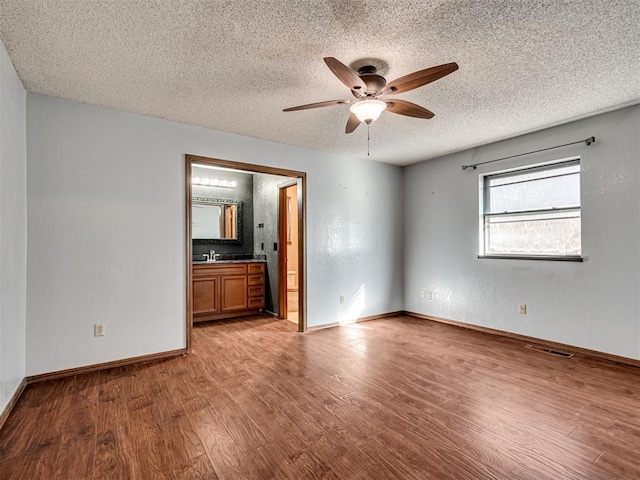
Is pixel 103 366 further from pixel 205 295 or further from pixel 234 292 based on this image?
pixel 234 292

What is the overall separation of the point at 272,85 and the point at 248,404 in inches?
95.1

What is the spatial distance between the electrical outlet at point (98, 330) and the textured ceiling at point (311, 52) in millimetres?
2002

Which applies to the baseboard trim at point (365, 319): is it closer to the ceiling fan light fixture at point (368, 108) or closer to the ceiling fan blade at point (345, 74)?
the ceiling fan light fixture at point (368, 108)

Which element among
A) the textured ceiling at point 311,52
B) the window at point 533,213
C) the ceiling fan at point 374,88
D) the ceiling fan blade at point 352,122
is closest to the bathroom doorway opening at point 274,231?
the textured ceiling at point 311,52

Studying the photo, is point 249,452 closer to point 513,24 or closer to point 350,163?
point 513,24

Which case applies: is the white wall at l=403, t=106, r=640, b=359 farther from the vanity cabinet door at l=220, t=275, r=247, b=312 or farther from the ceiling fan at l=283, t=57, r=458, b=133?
the vanity cabinet door at l=220, t=275, r=247, b=312

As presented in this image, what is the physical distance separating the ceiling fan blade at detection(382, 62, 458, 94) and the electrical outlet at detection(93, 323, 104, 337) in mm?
3097

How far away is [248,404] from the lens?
7.68 feet

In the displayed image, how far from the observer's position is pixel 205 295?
187 inches

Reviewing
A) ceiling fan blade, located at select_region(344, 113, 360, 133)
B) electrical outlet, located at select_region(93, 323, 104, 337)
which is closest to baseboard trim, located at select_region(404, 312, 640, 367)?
ceiling fan blade, located at select_region(344, 113, 360, 133)

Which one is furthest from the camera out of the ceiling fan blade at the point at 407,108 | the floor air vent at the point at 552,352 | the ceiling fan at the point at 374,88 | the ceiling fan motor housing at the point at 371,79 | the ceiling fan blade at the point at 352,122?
the floor air vent at the point at 552,352

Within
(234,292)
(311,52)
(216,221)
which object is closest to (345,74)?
(311,52)

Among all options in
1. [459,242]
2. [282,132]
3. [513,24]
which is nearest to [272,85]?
[282,132]

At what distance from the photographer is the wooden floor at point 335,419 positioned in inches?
66.6
